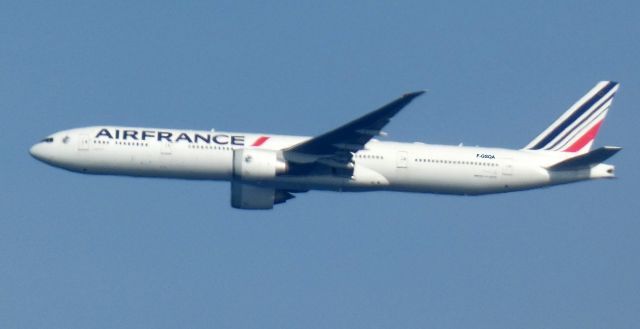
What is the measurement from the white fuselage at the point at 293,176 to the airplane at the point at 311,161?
0.06 m

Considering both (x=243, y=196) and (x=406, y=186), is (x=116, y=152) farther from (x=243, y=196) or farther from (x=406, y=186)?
(x=406, y=186)

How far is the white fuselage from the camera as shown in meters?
66.5

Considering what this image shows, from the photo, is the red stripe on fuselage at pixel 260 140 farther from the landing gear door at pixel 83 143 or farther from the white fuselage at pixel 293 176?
the landing gear door at pixel 83 143

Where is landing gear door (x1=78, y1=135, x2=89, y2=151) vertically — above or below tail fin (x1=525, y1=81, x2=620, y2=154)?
below

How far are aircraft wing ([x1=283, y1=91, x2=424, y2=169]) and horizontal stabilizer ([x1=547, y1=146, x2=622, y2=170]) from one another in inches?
456

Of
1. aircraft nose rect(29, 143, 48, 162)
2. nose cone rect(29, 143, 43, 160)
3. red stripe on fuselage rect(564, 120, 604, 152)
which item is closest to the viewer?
aircraft nose rect(29, 143, 48, 162)

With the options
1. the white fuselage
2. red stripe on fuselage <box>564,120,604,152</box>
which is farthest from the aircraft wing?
red stripe on fuselage <box>564,120,604,152</box>

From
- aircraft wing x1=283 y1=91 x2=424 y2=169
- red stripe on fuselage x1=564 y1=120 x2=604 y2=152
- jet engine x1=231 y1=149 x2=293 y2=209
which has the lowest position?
jet engine x1=231 y1=149 x2=293 y2=209

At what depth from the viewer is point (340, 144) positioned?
215 ft

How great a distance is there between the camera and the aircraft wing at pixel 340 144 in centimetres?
6394

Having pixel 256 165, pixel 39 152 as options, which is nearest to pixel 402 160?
pixel 256 165

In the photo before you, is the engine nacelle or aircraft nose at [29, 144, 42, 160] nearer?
the engine nacelle

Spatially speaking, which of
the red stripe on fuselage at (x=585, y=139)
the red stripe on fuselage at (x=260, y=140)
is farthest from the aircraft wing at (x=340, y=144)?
the red stripe on fuselage at (x=585, y=139)

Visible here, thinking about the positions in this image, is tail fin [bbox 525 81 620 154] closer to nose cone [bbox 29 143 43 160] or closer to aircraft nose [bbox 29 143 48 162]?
aircraft nose [bbox 29 143 48 162]
